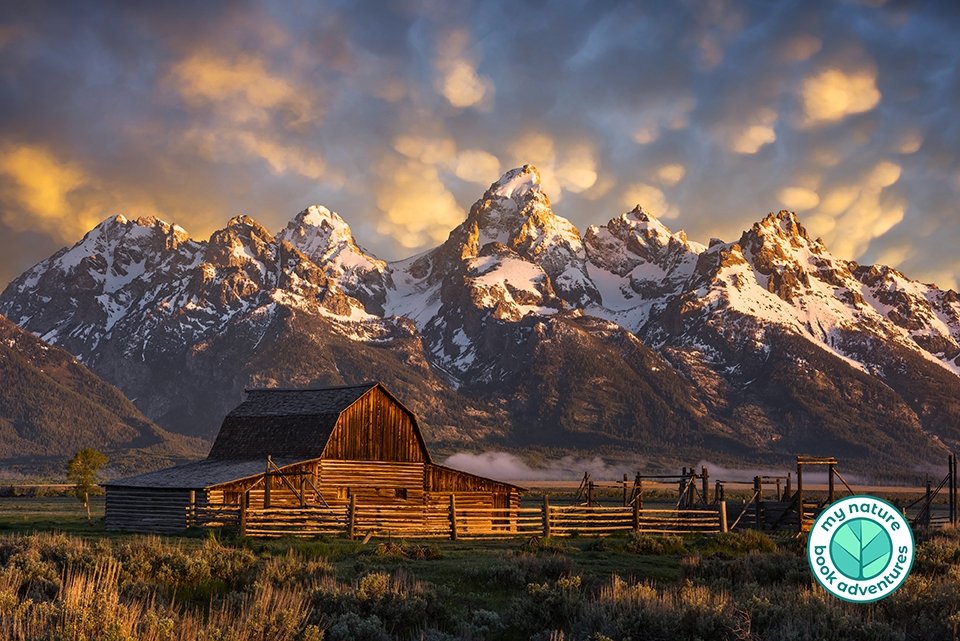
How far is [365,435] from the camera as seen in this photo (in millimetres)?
51531

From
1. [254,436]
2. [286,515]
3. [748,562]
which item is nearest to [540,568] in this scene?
[748,562]

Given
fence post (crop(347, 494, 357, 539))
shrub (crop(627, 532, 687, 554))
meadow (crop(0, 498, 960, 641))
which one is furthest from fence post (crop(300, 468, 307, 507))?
meadow (crop(0, 498, 960, 641))

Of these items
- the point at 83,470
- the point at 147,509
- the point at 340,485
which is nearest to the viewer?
the point at 147,509

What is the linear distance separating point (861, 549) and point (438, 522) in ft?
112

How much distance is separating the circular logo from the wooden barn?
35.1 m

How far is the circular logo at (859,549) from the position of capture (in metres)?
9.49

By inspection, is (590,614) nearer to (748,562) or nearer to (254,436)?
(748,562)

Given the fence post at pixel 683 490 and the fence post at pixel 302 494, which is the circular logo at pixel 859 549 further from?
the fence post at pixel 683 490

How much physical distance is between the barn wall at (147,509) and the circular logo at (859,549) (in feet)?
122

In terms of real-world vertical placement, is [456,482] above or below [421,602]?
above

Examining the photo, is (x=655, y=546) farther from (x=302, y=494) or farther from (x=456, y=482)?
(x=456, y=482)

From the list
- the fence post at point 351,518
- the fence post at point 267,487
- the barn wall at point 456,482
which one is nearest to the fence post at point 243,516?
the fence post at point 351,518

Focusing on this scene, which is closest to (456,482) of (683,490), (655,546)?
(683,490)

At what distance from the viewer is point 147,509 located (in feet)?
149
